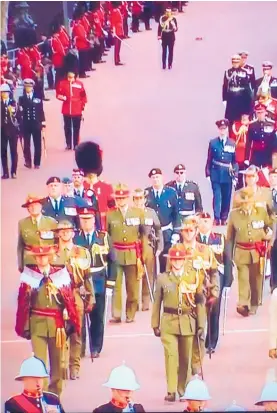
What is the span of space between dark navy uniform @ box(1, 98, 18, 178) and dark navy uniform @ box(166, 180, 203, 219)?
Result: 1200 millimetres

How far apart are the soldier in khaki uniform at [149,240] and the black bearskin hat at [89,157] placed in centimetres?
37

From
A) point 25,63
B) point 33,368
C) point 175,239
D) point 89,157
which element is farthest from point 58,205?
point 33,368

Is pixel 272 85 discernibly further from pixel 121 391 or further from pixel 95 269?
pixel 121 391

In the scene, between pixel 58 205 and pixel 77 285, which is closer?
pixel 77 285

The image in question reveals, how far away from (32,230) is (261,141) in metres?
1.82

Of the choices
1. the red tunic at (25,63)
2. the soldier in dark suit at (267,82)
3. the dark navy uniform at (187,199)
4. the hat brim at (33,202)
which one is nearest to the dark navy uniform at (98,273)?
the hat brim at (33,202)

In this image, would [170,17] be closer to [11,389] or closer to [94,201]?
[94,201]

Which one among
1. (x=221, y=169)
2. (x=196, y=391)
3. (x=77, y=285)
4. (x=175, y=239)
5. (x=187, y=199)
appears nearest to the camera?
(x=196, y=391)

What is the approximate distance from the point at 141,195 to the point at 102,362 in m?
1.26

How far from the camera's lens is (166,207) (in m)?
17.9

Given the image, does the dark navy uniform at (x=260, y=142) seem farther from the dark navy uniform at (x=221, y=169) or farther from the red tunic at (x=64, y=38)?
the red tunic at (x=64, y=38)

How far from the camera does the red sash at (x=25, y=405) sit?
691 inches

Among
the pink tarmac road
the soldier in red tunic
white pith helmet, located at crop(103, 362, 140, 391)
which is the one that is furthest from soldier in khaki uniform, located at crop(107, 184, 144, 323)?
the soldier in red tunic

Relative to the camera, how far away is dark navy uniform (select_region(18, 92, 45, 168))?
18.2 meters
